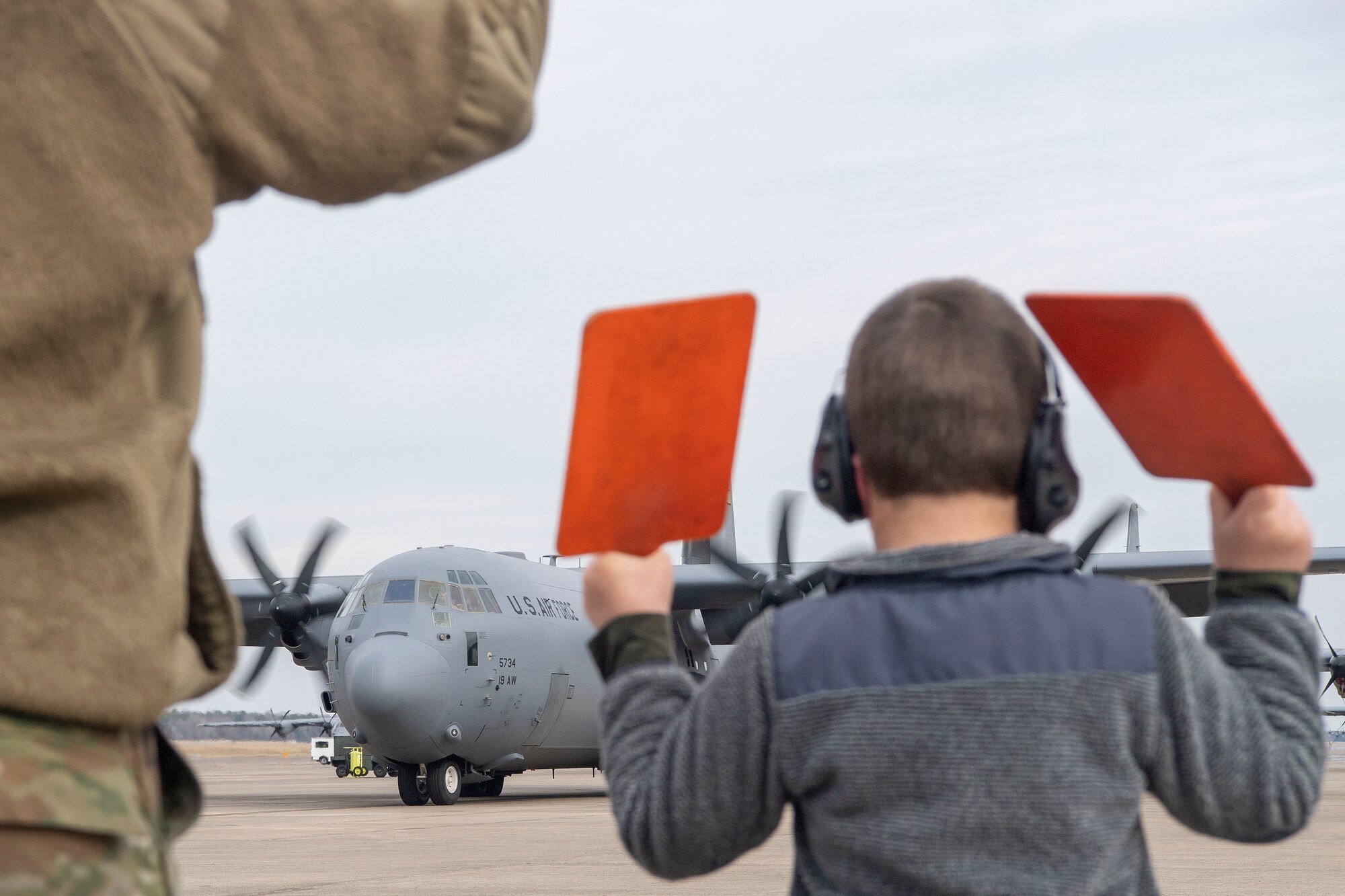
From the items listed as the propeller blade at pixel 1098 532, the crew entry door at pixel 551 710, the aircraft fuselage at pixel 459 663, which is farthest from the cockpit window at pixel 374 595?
the propeller blade at pixel 1098 532

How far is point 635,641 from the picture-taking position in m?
1.71

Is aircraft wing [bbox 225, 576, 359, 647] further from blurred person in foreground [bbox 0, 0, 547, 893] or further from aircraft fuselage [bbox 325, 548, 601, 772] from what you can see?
blurred person in foreground [bbox 0, 0, 547, 893]

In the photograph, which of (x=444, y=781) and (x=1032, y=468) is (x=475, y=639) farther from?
(x=1032, y=468)

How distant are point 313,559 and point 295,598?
625mm

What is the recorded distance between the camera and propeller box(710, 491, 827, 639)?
62.1 ft

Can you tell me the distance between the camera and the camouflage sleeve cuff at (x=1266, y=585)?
1640 mm

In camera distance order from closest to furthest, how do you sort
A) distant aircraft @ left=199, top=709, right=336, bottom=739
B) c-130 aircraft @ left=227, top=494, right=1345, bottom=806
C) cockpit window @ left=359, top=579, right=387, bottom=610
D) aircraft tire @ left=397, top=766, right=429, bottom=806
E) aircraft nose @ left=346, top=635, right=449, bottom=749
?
aircraft nose @ left=346, top=635, right=449, bottom=749
c-130 aircraft @ left=227, top=494, right=1345, bottom=806
cockpit window @ left=359, top=579, right=387, bottom=610
aircraft tire @ left=397, top=766, right=429, bottom=806
distant aircraft @ left=199, top=709, right=336, bottom=739

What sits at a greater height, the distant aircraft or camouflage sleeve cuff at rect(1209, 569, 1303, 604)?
camouflage sleeve cuff at rect(1209, 569, 1303, 604)

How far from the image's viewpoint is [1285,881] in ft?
27.0

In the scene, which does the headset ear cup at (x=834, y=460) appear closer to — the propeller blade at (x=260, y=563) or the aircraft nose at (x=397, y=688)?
the aircraft nose at (x=397, y=688)

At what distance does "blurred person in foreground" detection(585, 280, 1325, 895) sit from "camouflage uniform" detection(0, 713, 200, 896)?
0.52m

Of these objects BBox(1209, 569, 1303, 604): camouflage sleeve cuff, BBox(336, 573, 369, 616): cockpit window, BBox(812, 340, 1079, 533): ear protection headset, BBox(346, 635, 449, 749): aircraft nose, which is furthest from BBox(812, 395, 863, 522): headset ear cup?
BBox(336, 573, 369, 616): cockpit window

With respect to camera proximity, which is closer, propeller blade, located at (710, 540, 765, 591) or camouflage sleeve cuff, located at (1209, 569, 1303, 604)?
camouflage sleeve cuff, located at (1209, 569, 1303, 604)

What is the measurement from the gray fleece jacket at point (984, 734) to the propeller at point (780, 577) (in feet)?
56.0
